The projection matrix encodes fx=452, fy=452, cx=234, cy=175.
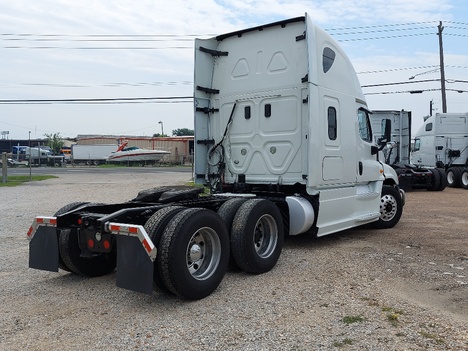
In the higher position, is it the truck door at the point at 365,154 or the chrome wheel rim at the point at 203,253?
the truck door at the point at 365,154

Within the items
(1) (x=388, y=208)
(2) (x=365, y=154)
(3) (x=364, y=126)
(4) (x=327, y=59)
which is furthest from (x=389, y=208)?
(4) (x=327, y=59)

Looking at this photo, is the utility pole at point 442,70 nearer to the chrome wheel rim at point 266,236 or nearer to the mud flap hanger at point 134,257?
the chrome wheel rim at point 266,236

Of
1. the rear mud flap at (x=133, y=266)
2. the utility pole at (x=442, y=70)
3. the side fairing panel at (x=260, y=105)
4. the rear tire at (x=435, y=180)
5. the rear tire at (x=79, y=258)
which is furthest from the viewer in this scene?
the utility pole at (x=442, y=70)

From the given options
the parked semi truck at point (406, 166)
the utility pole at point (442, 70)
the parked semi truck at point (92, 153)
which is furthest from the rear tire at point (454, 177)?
the parked semi truck at point (92, 153)

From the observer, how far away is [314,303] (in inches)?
188

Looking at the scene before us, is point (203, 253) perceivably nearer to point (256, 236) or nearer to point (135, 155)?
point (256, 236)

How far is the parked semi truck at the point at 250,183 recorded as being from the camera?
4.79 metres

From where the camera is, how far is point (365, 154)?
28.0 feet

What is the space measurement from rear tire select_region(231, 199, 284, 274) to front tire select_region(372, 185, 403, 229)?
3875 mm

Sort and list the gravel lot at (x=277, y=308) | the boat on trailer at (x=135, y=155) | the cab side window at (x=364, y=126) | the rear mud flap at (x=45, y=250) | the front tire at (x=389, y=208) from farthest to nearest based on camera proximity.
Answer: the boat on trailer at (x=135, y=155)
the front tire at (x=389, y=208)
the cab side window at (x=364, y=126)
the rear mud flap at (x=45, y=250)
the gravel lot at (x=277, y=308)

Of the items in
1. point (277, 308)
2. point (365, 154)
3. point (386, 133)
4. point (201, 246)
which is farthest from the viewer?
point (386, 133)

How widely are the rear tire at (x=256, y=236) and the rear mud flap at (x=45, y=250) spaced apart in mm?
2124

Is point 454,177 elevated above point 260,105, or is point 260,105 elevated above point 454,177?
point 260,105

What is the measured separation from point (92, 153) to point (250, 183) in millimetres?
50925
